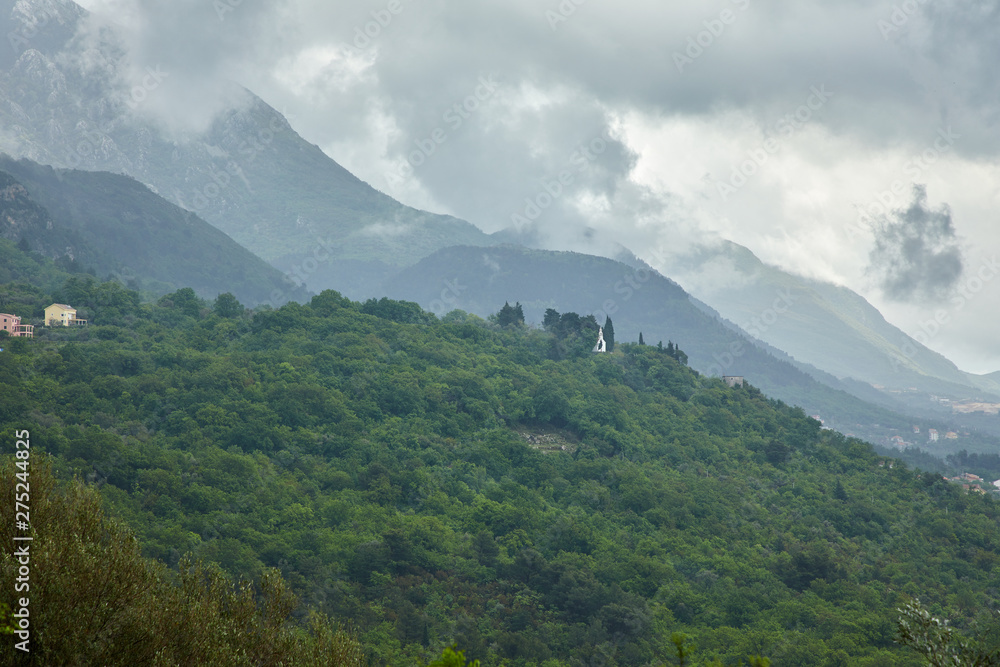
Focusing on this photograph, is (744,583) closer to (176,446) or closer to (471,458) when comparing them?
(471,458)

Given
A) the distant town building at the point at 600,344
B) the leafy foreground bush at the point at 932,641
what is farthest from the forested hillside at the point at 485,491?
the leafy foreground bush at the point at 932,641

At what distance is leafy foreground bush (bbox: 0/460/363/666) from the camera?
59.4 ft

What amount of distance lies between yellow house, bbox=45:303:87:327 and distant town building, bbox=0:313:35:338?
13.7 ft

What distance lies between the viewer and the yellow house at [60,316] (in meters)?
94.2

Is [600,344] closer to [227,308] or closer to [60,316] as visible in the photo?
[227,308]

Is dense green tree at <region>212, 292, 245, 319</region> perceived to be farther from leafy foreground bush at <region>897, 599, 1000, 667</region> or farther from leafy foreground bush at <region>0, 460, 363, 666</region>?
leafy foreground bush at <region>897, 599, 1000, 667</region>

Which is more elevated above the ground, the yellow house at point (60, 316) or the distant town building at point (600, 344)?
the distant town building at point (600, 344)

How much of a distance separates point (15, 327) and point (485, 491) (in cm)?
5277

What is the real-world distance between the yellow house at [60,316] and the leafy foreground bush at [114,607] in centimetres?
7852

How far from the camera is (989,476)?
171750 millimetres

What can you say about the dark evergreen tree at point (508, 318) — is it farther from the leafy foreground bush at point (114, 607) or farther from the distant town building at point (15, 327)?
the leafy foreground bush at point (114, 607)

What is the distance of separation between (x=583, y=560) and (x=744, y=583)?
1174cm

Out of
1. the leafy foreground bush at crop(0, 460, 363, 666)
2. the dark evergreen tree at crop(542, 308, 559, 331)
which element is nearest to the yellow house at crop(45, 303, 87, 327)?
the dark evergreen tree at crop(542, 308, 559, 331)

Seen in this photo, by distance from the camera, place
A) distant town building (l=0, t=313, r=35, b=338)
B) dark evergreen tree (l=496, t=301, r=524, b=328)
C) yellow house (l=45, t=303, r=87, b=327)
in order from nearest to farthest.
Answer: distant town building (l=0, t=313, r=35, b=338)
yellow house (l=45, t=303, r=87, b=327)
dark evergreen tree (l=496, t=301, r=524, b=328)
